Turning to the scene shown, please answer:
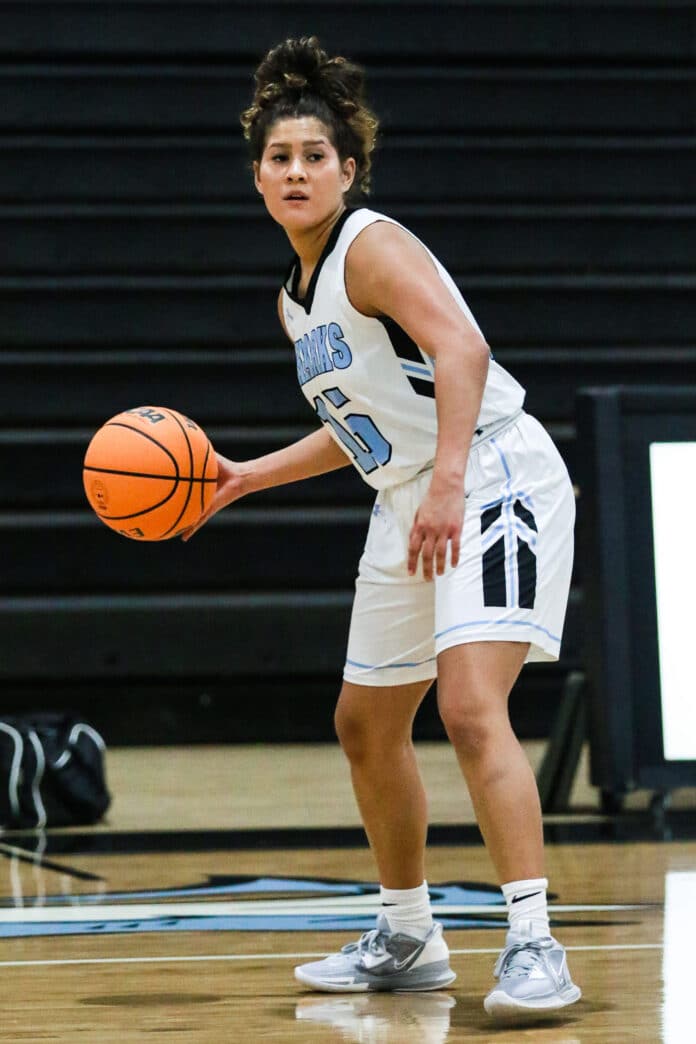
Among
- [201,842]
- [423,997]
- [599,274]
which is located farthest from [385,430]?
[599,274]

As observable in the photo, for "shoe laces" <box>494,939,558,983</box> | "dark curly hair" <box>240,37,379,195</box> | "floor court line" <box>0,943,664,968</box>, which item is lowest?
"floor court line" <box>0,943,664,968</box>

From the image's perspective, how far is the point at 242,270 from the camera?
25.5 feet

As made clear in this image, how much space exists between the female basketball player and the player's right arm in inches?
5.2

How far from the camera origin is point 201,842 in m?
4.48

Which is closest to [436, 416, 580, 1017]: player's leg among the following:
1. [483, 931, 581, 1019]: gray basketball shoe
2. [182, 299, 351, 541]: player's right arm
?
[483, 931, 581, 1019]: gray basketball shoe

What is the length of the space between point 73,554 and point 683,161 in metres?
3.57

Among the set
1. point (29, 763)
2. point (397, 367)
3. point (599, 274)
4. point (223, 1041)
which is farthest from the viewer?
point (599, 274)

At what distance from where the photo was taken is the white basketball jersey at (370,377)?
2.62m

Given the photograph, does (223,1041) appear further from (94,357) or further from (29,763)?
(94,357)

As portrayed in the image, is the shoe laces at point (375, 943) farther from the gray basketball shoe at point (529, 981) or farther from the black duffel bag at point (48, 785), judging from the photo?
the black duffel bag at point (48, 785)

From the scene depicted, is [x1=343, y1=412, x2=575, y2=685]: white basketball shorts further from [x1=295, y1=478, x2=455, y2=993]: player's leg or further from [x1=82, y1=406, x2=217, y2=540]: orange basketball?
[x1=82, y1=406, x2=217, y2=540]: orange basketball

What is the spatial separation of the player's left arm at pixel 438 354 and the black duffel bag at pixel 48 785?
2688 mm

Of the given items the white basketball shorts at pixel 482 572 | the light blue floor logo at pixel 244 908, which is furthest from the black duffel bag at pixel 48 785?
the white basketball shorts at pixel 482 572

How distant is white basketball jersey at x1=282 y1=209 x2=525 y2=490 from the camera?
262cm
